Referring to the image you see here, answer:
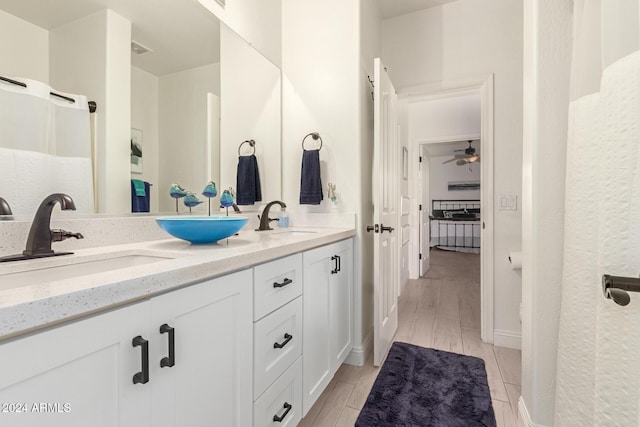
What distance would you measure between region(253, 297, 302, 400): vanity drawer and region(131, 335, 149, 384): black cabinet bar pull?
15.6 inches

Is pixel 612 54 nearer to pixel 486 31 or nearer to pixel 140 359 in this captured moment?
pixel 140 359

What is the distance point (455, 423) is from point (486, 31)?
2.74 meters

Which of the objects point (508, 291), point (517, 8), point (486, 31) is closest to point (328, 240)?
point (508, 291)

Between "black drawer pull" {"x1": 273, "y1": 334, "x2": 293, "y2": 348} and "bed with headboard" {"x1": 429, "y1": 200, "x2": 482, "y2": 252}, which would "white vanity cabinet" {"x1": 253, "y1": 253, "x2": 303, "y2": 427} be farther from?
"bed with headboard" {"x1": 429, "y1": 200, "x2": 482, "y2": 252}

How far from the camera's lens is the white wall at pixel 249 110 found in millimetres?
1816

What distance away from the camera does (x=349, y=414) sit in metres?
1.54

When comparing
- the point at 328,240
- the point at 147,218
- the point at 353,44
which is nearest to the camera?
the point at 147,218

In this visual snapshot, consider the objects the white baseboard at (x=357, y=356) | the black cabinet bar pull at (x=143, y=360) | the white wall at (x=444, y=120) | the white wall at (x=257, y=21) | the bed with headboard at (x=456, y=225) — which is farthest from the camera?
the bed with headboard at (x=456, y=225)

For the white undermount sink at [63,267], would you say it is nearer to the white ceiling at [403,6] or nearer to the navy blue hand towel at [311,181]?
the navy blue hand towel at [311,181]

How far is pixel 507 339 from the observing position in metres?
2.32

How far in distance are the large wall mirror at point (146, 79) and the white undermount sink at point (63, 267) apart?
245 millimetres

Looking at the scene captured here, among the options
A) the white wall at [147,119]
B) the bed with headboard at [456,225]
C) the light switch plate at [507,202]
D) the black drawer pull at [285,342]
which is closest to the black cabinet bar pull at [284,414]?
the black drawer pull at [285,342]

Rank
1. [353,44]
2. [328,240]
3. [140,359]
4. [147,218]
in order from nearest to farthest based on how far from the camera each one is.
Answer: [140,359] → [147,218] → [328,240] → [353,44]

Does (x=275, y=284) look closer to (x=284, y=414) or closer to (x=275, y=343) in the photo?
(x=275, y=343)
